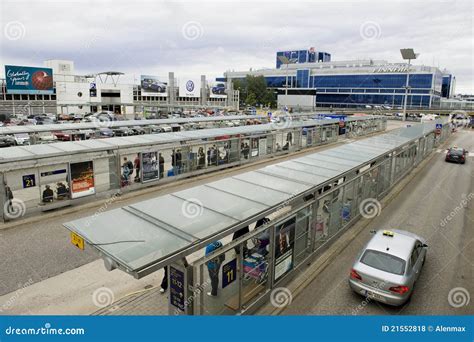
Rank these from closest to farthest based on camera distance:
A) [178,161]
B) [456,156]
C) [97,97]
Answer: [178,161], [456,156], [97,97]

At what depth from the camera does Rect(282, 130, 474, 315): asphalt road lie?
24.7 ft

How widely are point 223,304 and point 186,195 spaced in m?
2.43

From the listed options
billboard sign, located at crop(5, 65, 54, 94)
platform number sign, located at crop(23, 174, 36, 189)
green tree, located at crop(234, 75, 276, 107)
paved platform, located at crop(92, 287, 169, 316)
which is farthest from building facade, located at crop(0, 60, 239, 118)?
paved platform, located at crop(92, 287, 169, 316)

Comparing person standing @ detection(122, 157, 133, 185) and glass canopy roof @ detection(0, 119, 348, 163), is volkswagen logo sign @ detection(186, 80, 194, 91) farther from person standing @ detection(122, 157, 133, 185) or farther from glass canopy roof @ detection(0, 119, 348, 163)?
person standing @ detection(122, 157, 133, 185)

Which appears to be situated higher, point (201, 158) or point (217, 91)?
point (217, 91)

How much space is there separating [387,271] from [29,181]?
1155 centimetres

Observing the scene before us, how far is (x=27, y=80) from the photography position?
4997cm

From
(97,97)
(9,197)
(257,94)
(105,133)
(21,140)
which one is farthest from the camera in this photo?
(257,94)

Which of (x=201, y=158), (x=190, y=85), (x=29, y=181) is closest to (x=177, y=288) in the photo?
(x=29, y=181)

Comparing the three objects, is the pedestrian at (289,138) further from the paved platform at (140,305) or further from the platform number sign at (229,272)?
the platform number sign at (229,272)

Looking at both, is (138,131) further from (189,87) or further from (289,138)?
(189,87)

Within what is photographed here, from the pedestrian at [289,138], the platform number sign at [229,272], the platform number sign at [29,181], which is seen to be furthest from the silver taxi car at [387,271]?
the pedestrian at [289,138]

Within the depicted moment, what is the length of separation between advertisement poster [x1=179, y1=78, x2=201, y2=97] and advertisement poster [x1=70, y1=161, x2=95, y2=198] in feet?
215

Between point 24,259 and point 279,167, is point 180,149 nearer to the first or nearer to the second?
point 279,167
